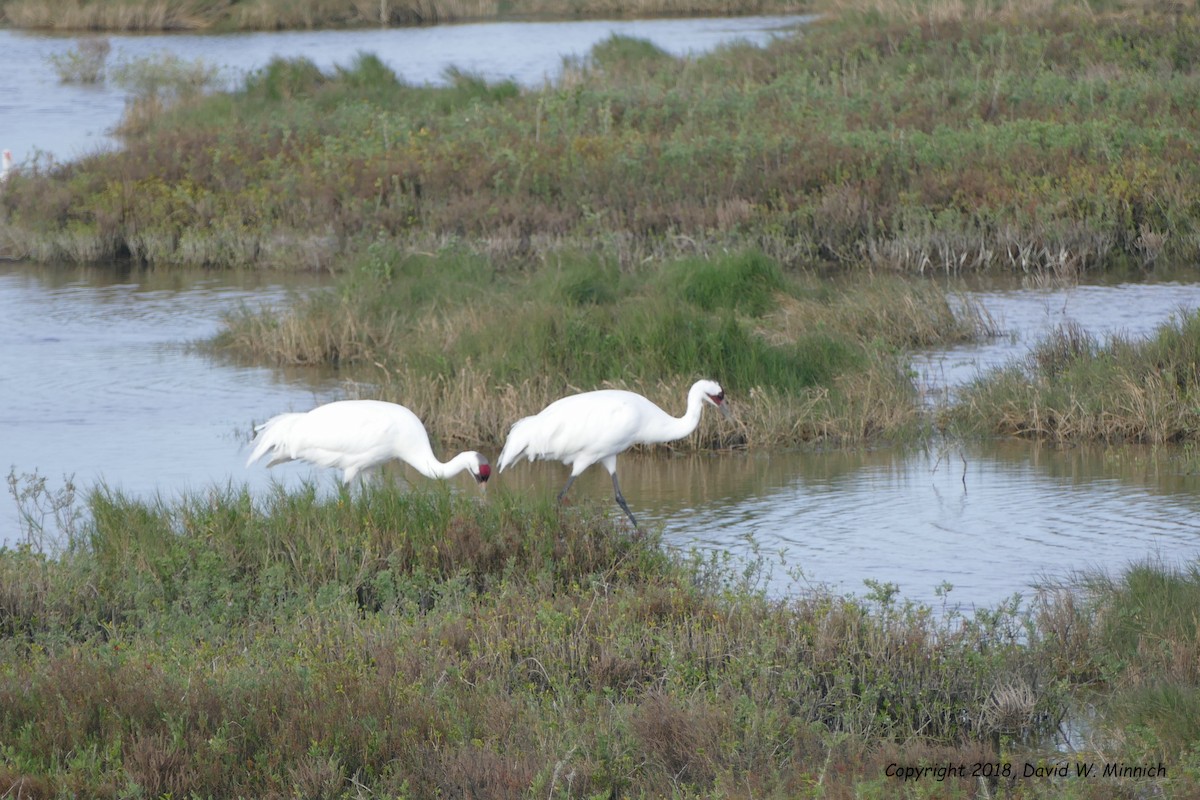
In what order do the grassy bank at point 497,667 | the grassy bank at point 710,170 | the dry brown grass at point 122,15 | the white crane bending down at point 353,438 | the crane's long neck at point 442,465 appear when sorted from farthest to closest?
the dry brown grass at point 122,15, the grassy bank at point 710,170, the white crane bending down at point 353,438, the crane's long neck at point 442,465, the grassy bank at point 497,667

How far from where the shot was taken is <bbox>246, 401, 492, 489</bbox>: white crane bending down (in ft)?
29.9

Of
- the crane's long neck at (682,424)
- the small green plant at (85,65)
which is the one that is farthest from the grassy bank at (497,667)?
the small green plant at (85,65)

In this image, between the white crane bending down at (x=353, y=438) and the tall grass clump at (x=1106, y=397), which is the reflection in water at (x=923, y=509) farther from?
the white crane bending down at (x=353, y=438)

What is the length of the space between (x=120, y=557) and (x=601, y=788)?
3247mm

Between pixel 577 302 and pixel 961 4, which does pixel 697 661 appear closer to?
pixel 577 302

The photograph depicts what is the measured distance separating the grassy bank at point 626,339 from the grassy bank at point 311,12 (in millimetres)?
34882

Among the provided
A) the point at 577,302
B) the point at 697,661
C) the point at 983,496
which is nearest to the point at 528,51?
the point at 577,302

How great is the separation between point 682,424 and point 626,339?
2.22m

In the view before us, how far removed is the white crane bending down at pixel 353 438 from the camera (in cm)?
911

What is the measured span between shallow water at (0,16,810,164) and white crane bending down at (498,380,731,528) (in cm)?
1762

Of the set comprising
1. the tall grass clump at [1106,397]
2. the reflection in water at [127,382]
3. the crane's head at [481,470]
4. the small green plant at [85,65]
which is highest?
the small green plant at [85,65]

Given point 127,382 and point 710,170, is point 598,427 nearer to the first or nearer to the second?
point 127,382

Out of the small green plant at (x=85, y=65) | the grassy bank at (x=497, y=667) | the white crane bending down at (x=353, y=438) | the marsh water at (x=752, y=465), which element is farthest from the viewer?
the small green plant at (x=85, y=65)

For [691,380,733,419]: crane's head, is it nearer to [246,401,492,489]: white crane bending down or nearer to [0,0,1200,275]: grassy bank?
[246,401,492,489]: white crane bending down
